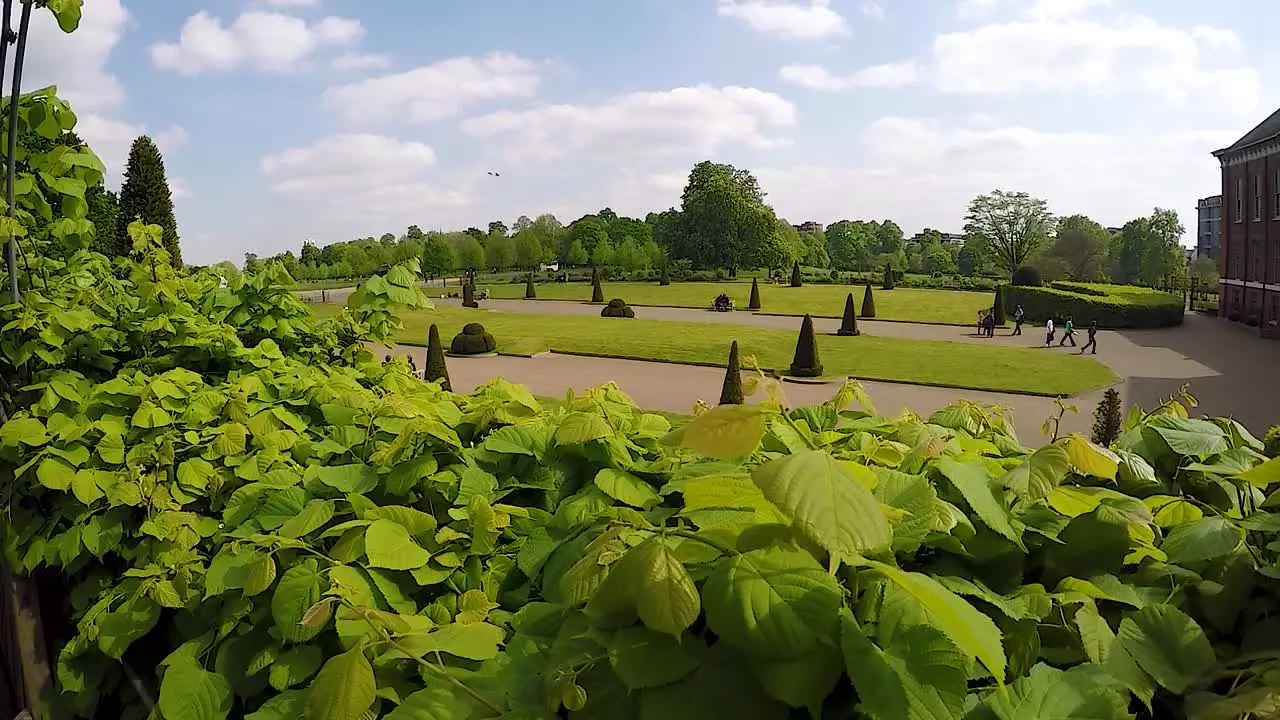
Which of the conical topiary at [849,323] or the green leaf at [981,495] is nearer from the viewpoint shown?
the green leaf at [981,495]

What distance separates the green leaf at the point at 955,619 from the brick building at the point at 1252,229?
34.3 metres

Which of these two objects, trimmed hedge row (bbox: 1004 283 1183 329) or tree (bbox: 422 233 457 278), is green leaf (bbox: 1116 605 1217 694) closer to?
→ trimmed hedge row (bbox: 1004 283 1183 329)

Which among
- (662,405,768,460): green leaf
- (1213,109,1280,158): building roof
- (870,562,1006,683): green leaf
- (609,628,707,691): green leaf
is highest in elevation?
(1213,109,1280,158): building roof

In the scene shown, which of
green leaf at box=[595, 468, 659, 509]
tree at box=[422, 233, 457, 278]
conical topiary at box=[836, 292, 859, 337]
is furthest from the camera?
tree at box=[422, 233, 457, 278]

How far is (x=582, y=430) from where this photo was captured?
1917 mm

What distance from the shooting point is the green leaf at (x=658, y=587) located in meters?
0.99

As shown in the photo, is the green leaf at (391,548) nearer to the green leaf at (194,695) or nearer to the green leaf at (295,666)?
the green leaf at (295,666)

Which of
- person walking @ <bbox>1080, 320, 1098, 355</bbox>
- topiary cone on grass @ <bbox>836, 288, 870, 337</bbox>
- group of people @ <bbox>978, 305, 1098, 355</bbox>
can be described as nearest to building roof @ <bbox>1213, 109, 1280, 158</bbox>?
group of people @ <bbox>978, 305, 1098, 355</bbox>

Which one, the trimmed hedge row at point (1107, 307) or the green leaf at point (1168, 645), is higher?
the green leaf at point (1168, 645)

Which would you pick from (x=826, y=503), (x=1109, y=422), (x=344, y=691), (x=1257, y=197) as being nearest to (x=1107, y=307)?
(x=1257, y=197)

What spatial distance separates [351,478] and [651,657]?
1293 millimetres

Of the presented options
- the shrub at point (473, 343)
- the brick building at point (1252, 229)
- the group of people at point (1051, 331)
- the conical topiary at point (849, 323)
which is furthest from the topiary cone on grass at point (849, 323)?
the brick building at point (1252, 229)

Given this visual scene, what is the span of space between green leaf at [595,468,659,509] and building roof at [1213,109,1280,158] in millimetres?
36109

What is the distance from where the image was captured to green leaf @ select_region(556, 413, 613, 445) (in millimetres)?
1902
